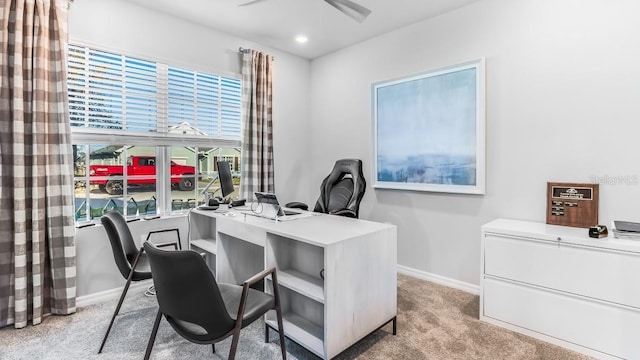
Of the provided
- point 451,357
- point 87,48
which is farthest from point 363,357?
point 87,48

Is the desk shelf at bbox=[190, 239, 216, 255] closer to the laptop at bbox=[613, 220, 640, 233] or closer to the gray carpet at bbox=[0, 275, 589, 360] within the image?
the gray carpet at bbox=[0, 275, 589, 360]

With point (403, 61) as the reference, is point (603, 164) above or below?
below

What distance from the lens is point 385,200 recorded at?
3.75 metres

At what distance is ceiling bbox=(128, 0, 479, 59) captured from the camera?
9.83 feet

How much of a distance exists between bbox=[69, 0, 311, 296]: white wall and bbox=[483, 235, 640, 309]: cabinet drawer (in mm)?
2731

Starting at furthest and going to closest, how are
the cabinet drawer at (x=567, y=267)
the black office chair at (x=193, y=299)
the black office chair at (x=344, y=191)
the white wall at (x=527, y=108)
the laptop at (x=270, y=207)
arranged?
1. the black office chair at (x=344, y=191)
2. the laptop at (x=270, y=207)
3. the white wall at (x=527, y=108)
4. the cabinet drawer at (x=567, y=267)
5. the black office chair at (x=193, y=299)

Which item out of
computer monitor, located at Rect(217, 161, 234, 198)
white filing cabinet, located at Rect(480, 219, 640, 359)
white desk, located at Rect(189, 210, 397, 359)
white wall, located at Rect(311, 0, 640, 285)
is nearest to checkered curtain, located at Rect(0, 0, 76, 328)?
computer monitor, located at Rect(217, 161, 234, 198)

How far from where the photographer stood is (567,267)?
2094 millimetres

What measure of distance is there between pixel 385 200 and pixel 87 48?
329 centimetres

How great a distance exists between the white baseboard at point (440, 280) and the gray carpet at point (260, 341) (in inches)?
17.9

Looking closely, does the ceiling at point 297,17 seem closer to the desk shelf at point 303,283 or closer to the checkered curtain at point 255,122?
the checkered curtain at point 255,122

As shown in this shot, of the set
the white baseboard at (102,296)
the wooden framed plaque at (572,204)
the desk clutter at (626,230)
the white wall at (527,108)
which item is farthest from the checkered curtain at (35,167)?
the desk clutter at (626,230)

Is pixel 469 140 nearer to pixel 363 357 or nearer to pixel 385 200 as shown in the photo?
pixel 385 200

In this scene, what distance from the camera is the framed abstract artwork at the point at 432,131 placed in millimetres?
2953
